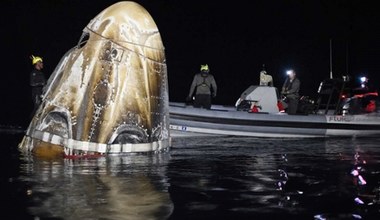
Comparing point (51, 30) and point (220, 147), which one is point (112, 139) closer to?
point (220, 147)

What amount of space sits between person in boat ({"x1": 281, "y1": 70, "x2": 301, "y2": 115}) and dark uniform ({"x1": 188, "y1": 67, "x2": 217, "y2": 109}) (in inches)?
77.8

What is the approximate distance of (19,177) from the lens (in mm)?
9508

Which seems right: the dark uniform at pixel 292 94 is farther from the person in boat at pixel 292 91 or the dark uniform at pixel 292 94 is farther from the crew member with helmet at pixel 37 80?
the crew member with helmet at pixel 37 80

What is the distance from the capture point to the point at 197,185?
9078 mm

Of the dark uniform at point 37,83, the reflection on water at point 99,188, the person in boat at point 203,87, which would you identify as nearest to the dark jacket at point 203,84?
the person in boat at point 203,87

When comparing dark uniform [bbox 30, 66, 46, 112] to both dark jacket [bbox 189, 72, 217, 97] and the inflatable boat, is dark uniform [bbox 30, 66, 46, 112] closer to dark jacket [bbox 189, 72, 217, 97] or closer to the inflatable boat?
the inflatable boat

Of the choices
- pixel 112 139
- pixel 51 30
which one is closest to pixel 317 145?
pixel 112 139

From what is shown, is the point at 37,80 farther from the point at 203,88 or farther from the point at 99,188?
the point at 99,188

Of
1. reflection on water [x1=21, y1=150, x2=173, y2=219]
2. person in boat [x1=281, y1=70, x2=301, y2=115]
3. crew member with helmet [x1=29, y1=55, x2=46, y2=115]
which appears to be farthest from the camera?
person in boat [x1=281, y1=70, x2=301, y2=115]

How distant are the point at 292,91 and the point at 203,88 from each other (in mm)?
2321

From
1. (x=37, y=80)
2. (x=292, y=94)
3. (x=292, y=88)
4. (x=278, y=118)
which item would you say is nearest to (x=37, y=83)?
(x=37, y=80)

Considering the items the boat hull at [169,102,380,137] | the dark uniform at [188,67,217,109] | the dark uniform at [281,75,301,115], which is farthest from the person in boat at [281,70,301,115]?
the dark uniform at [188,67,217,109]

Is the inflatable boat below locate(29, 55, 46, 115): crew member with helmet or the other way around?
below

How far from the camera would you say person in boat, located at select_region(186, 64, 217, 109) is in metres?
16.9
